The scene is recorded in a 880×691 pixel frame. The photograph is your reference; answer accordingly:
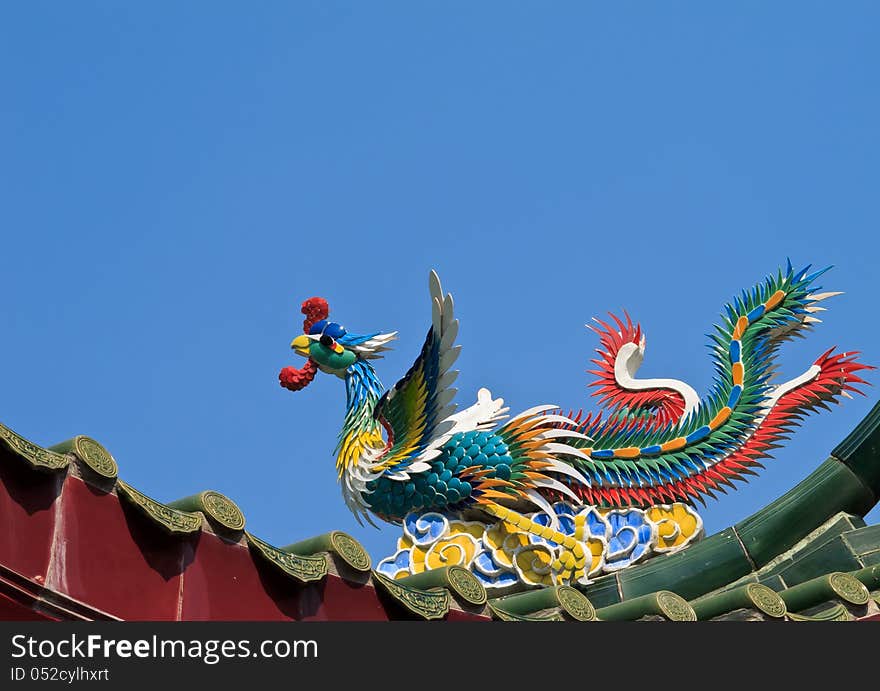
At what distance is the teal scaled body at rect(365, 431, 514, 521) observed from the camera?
12.8m

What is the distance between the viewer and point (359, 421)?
44.3ft

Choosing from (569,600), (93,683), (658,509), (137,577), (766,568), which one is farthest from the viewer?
(658,509)

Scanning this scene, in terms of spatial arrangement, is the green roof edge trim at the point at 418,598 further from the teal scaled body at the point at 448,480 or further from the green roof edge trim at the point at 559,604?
the teal scaled body at the point at 448,480

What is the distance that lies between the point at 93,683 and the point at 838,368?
817cm

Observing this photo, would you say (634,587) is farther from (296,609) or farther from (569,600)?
(296,609)

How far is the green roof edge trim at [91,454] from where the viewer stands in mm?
7449

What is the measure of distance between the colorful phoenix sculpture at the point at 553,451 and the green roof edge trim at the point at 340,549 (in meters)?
4.00

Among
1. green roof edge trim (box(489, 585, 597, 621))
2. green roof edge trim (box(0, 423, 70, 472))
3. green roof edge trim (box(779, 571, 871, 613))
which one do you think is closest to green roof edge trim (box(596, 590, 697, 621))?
green roof edge trim (box(489, 585, 597, 621))

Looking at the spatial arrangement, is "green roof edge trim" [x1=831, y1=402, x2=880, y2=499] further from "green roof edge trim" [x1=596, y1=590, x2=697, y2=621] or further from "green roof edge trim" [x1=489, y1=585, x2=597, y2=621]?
"green roof edge trim" [x1=596, y1=590, x2=697, y2=621]

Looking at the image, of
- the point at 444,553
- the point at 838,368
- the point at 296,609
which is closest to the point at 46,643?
the point at 296,609

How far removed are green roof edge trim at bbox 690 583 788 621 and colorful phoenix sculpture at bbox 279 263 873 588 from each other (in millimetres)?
2971

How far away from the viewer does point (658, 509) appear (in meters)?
12.9

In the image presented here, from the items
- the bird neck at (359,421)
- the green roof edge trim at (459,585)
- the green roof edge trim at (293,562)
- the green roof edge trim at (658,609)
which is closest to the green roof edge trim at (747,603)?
the green roof edge trim at (658,609)

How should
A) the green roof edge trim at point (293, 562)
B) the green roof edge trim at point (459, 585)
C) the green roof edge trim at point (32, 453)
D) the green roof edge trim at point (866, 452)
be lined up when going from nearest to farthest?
1. the green roof edge trim at point (32, 453)
2. the green roof edge trim at point (293, 562)
3. the green roof edge trim at point (459, 585)
4. the green roof edge trim at point (866, 452)
